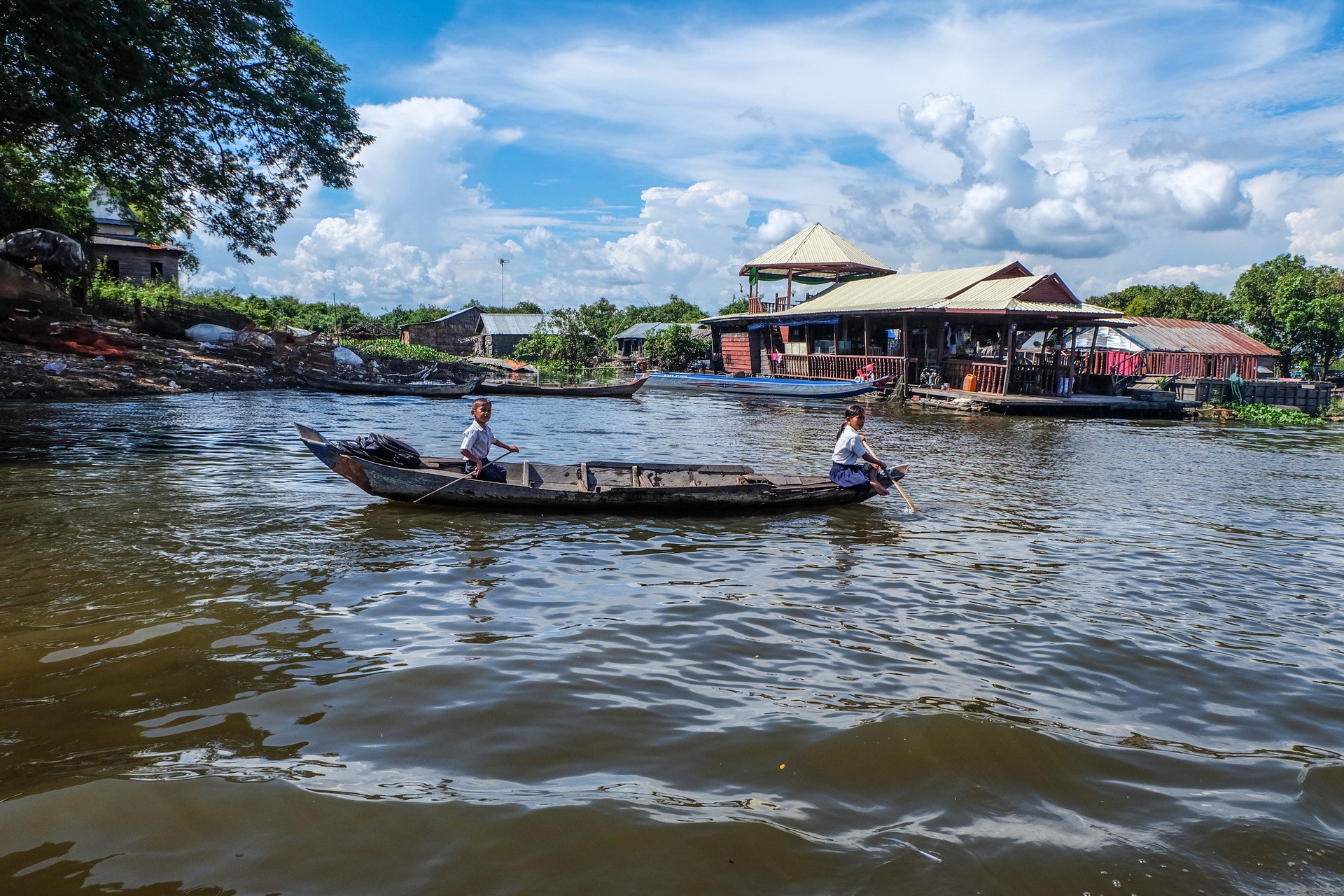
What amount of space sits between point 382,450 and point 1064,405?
73.1 ft

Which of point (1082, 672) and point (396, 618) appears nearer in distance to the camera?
point (1082, 672)

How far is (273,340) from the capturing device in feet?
99.9

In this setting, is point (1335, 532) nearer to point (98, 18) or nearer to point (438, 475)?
point (438, 475)

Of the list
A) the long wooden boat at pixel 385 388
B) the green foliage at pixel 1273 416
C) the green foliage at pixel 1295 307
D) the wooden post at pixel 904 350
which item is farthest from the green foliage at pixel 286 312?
the green foliage at pixel 1295 307

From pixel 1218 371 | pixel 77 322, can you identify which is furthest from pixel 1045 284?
pixel 77 322

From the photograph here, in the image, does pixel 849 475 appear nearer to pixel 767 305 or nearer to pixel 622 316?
pixel 767 305

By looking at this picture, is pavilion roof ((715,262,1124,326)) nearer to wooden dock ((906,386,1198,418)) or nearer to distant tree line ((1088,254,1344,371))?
wooden dock ((906,386,1198,418))

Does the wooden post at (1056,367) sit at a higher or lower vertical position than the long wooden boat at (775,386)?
higher

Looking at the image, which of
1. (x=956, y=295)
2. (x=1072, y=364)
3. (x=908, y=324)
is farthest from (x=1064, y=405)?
(x=908, y=324)

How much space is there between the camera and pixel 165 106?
15.7 m

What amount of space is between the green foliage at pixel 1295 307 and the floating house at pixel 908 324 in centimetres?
1353

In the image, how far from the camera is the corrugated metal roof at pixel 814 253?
3747 centimetres

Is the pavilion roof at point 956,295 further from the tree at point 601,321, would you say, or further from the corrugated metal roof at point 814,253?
the tree at point 601,321

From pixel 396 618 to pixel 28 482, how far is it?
24.5ft
